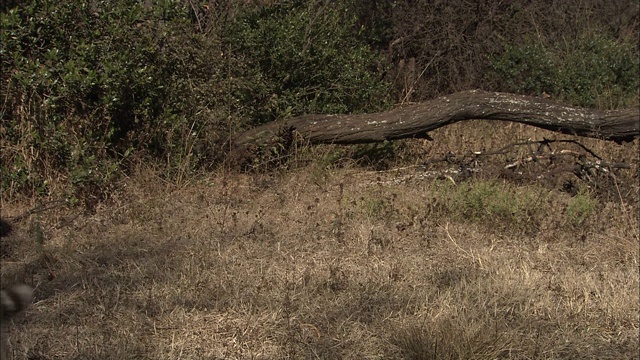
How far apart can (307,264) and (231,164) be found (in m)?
2.86

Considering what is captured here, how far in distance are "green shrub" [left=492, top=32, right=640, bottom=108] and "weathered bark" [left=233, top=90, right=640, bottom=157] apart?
331 centimetres

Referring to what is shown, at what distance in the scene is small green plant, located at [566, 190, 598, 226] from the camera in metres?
6.68

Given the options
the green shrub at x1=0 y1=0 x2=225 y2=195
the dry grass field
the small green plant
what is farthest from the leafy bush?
the small green plant

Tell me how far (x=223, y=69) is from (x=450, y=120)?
105 inches

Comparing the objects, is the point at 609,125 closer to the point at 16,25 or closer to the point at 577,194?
the point at 577,194

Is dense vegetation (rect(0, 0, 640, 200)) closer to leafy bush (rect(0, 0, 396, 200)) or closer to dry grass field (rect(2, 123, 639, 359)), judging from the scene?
leafy bush (rect(0, 0, 396, 200))

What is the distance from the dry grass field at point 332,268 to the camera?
4.45 meters

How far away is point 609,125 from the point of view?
8.36 m

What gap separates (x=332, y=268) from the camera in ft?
17.9

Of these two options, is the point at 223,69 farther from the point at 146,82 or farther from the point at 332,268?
the point at 332,268

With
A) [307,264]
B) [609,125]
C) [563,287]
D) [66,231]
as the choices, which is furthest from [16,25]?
[609,125]

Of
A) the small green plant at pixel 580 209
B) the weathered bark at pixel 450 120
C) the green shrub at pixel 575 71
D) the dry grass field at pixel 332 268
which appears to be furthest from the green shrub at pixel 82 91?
the green shrub at pixel 575 71

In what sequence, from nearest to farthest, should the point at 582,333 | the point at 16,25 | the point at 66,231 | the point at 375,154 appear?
1. the point at 582,333
2. the point at 66,231
3. the point at 16,25
4. the point at 375,154

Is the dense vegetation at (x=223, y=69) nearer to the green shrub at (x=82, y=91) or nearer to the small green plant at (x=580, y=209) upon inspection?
the green shrub at (x=82, y=91)
